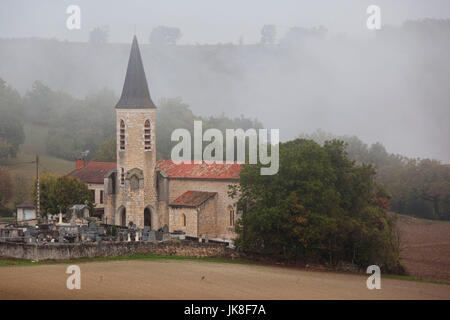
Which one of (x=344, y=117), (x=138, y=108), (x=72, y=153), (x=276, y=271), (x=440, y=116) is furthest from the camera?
(x=344, y=117)

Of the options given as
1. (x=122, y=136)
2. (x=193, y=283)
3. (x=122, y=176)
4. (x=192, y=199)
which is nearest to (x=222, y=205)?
(x=192, y=199)

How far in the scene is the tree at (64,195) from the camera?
66.1 m

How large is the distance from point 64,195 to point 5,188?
56.1ft

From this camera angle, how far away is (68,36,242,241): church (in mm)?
61500

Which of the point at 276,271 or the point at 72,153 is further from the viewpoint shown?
the point at 72,153

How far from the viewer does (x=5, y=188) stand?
80.9 meters

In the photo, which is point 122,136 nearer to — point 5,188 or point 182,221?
point 182,221

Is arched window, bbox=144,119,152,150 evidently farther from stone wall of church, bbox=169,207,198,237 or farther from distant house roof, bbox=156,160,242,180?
stone wall of church, bbox=169,207,198,237

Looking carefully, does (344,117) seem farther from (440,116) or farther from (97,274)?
(97,274)

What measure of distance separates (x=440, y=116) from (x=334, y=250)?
313 ft

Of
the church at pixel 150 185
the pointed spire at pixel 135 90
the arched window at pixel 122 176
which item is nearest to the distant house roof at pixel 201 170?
the church at pixel 150 185

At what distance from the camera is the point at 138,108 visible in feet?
205

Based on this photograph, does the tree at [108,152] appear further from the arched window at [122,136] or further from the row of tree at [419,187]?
the row of tree at [419,187]
